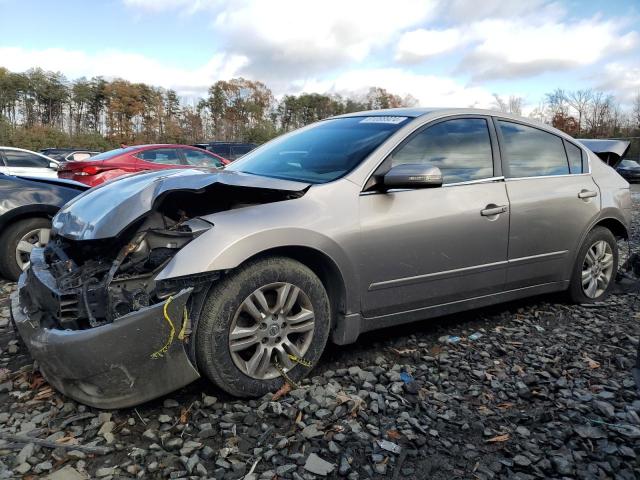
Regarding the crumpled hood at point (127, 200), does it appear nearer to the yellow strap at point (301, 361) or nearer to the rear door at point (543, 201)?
the yellow strap at point (301, 361)

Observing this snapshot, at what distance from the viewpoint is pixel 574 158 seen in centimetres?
428

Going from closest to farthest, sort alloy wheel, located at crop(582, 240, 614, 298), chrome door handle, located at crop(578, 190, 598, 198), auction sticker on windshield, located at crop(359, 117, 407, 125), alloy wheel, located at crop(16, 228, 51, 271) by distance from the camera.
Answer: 1. auction sticker on windshield, located at crop(359, 117, 407, 125)
2. chrome door handle, located at crop(578, 190, 598, 198)
3. alloy wheel, located at crop(582, 240, 614, 298)
4. alloy wheel, located at crop(16, 228, 51, 271)

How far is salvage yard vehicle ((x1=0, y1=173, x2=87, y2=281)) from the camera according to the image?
15.9 ft

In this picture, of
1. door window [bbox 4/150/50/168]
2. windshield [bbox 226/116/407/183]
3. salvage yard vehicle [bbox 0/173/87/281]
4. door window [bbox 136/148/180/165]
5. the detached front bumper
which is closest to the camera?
the detached front bumper

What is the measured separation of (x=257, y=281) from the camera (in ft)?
8.51

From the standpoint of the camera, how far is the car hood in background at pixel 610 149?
490 centimetres

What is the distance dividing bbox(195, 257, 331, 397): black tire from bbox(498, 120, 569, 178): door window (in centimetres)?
189

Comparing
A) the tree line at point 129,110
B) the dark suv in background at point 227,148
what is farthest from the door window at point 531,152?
the tree line at point 129,110

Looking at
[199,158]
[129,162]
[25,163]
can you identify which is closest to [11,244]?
[129,162]

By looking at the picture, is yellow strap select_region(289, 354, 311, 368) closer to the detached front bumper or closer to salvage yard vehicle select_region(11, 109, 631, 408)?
salvage yard vehicle select_region(11, 109, 631, 408)

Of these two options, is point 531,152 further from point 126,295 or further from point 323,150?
point 126,295

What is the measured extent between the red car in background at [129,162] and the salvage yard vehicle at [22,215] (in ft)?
9.77

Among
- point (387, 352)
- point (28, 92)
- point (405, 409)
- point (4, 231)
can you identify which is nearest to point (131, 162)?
point (4, 231)

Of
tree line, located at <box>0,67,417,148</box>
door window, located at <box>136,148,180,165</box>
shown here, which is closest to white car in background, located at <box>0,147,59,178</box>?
door window, located at <box>136,148,180,165</box>
